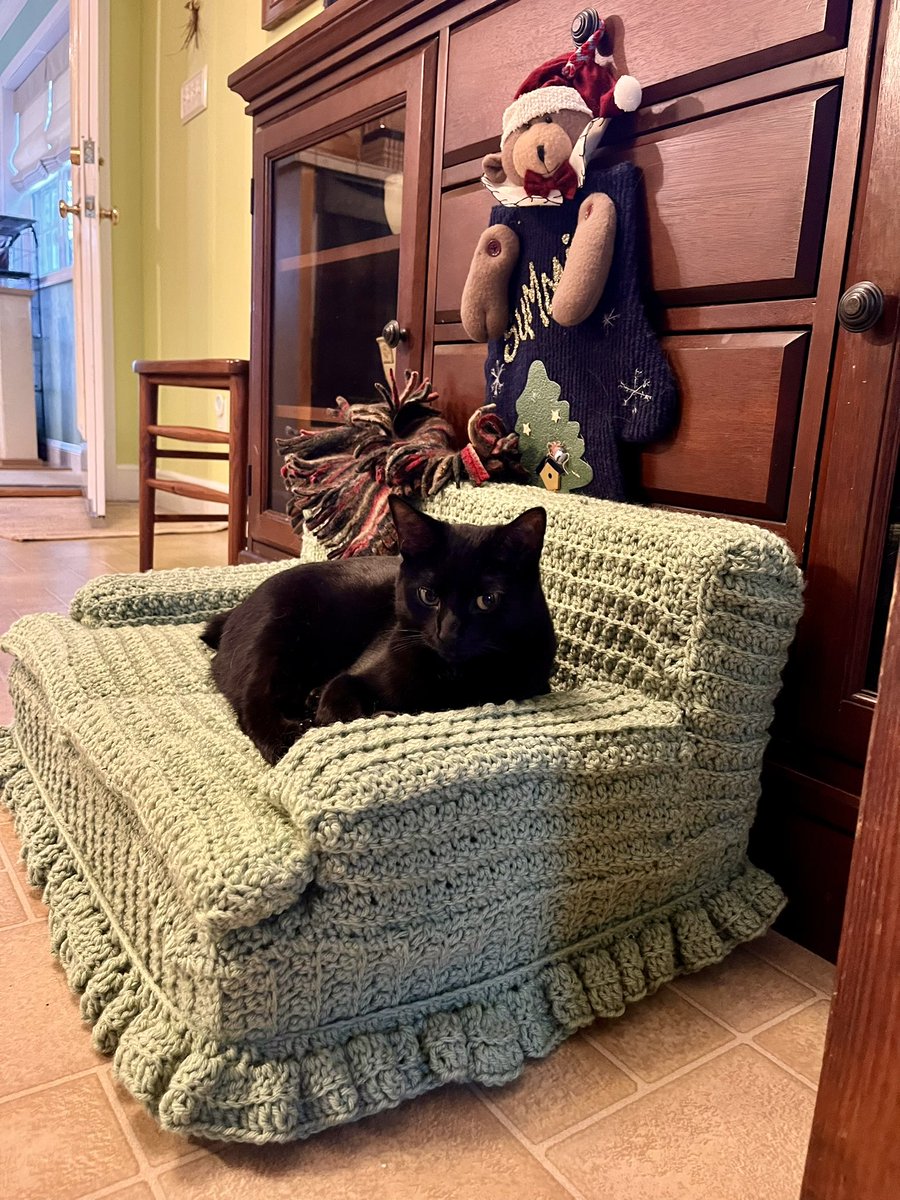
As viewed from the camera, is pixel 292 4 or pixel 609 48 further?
pixel 292 4

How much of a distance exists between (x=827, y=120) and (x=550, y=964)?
861 millimetres

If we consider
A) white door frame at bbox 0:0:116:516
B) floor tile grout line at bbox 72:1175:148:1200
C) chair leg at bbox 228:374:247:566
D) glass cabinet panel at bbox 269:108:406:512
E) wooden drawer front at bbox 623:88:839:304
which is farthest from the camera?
white door frame at bbox 0:0:116:516

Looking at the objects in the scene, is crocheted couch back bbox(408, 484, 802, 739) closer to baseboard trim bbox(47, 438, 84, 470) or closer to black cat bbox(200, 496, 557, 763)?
black cat bbox(200, 496, 557, 763)

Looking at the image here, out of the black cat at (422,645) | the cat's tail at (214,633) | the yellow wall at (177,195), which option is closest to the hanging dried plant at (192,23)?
the yellow wall at (177,195)

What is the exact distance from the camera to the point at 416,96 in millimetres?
1403

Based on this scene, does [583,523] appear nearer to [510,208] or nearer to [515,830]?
[515,830]

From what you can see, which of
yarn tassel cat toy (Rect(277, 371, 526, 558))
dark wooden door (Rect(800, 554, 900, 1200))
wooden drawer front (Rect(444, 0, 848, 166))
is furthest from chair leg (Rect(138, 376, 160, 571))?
dark wooden door (Rect(800, 554, 900, 1200))

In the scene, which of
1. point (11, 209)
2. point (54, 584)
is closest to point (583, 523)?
point (54, 584)

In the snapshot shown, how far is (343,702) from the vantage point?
33.3 inches

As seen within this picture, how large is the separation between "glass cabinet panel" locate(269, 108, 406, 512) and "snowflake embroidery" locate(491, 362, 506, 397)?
0.31 meters

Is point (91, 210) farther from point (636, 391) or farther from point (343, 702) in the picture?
point (343, 702)

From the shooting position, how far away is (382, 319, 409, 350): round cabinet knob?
1.49 m

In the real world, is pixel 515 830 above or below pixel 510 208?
below

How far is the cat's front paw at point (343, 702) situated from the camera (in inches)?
32.9
